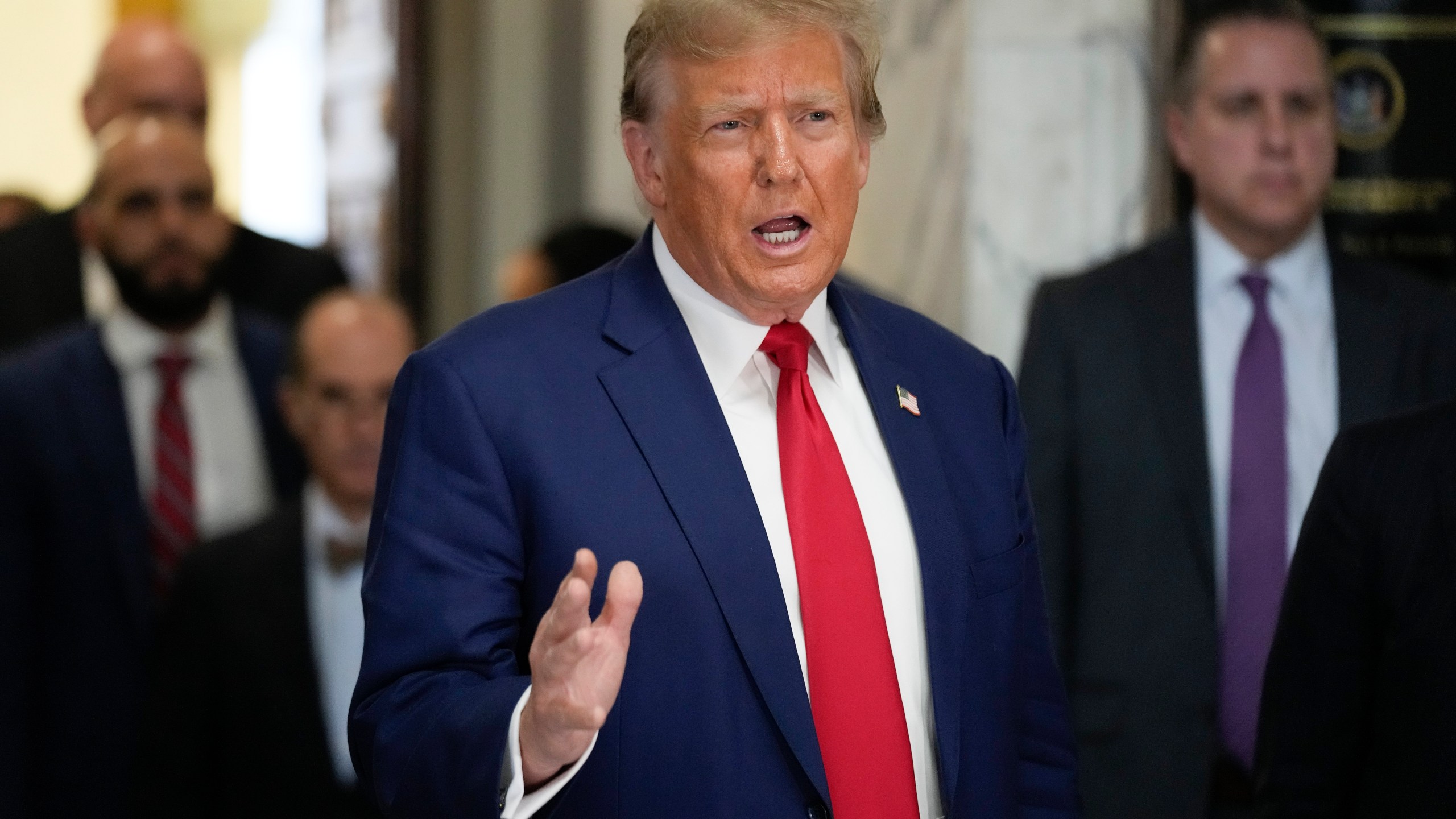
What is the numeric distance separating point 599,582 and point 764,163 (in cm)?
50

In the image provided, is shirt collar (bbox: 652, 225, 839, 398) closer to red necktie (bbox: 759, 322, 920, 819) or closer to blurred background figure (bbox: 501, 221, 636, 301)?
red necktie (bbox: 759, 322, 920, 819)

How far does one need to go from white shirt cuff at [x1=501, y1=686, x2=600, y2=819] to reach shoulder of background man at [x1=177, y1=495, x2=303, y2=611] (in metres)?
1.80

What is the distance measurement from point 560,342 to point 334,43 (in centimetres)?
589

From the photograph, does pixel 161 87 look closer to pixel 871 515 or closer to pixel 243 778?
pixel 243 778

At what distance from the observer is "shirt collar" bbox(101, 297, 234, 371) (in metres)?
3.89

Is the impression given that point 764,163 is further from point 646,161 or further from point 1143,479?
point 1143,479

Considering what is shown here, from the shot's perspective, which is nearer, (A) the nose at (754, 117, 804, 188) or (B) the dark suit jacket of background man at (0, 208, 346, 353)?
(A) the nose at (754, 117, 804, 188)

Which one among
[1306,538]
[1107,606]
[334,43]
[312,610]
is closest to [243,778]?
[312,610]

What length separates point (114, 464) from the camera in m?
3.70

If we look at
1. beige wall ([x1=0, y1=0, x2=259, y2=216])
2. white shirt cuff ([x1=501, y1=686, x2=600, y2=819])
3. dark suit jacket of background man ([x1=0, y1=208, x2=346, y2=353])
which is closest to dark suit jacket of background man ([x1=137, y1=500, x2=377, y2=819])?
dark suit jacket of background man ([x1=0, y1=208, x2=346, y2=353])

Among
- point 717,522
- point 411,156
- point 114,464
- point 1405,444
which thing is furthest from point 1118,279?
point 411,156

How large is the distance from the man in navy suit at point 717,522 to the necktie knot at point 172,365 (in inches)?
78.4

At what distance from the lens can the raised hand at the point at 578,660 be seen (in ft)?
5.66

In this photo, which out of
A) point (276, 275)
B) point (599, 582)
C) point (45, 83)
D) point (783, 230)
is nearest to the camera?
point (599, 582)
